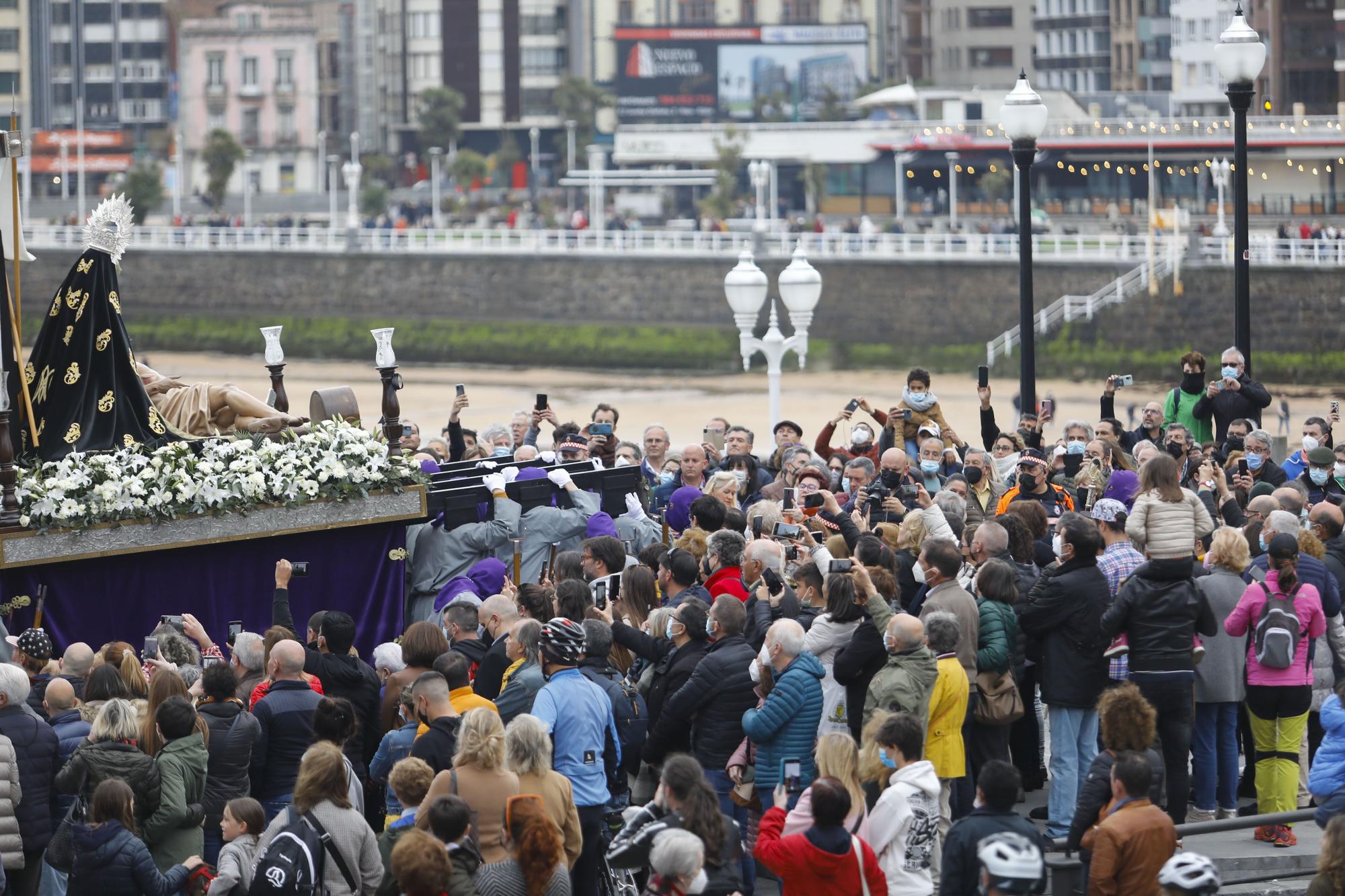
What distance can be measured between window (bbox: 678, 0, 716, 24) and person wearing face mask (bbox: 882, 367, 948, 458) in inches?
3149

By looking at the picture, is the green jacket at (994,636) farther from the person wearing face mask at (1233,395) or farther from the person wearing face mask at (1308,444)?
the person wearing face mask at (1233,395)

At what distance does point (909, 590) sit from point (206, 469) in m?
4.16

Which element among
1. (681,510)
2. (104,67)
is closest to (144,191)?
(104,67)

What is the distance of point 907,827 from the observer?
7902 millimetres

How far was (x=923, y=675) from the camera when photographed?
893 centimetres

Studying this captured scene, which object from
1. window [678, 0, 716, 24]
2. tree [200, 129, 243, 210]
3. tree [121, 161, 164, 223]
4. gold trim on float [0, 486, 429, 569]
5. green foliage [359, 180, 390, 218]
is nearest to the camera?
gold trim on float [0, 486, 429, 569]

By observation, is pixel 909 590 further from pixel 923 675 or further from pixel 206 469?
pixel 206 469

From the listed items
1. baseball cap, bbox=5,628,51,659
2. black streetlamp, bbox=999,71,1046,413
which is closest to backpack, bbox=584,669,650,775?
baseball cap, bbox=5,628,51,659

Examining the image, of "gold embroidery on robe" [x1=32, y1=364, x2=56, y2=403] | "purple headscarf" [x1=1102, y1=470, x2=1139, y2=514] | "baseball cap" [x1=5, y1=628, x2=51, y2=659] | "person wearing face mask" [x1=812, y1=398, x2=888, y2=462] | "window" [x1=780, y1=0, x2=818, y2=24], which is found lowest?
"baseball cap" [x1=5, y1=628, x2=51, y2=659]

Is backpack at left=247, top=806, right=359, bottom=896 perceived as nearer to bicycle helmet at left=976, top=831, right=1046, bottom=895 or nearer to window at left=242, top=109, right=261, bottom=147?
bicycle helmet at left=976, top=831, right=1046, bottom=895

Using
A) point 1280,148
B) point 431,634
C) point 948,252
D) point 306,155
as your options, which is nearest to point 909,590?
point 431,634

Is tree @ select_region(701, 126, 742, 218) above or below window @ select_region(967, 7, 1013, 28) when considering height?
below

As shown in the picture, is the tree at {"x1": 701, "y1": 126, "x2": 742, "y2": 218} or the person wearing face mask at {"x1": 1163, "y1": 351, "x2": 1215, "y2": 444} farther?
the tree at {"x1": 701, "y1": 126, "x2": 742, "y2": 218}

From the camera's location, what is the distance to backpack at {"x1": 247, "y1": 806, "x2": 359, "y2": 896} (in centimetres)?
766
